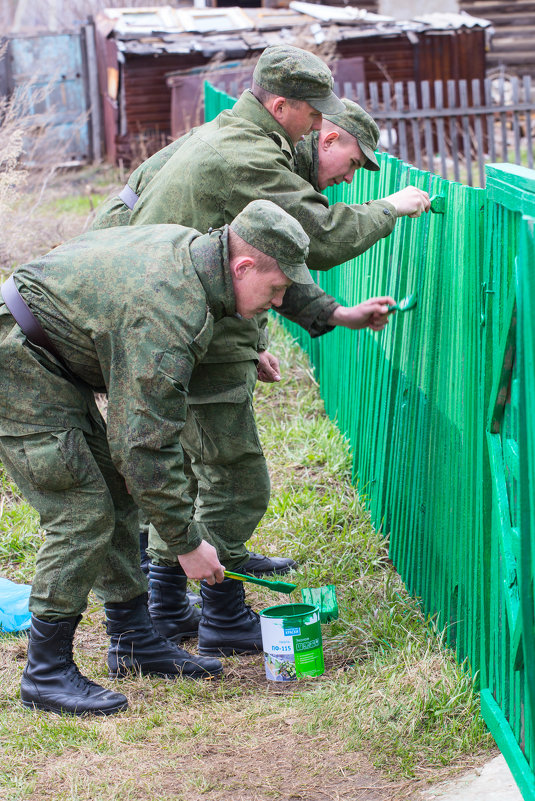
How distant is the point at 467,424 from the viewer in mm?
2895

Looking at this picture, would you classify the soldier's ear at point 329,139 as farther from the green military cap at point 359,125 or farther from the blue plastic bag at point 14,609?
the blue plastic bag at point 14,609

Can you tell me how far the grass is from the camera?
8.95 feet

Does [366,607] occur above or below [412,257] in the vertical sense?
below

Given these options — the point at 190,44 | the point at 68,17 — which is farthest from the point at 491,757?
the point at 68,17

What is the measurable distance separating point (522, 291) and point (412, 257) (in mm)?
1606

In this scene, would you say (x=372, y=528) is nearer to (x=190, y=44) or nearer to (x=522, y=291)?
(x=522, y=291)

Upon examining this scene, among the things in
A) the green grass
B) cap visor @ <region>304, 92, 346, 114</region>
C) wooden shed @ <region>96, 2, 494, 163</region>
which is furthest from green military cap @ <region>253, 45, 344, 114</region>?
wooden shed @ <region>96, 2, 494, 163</region>

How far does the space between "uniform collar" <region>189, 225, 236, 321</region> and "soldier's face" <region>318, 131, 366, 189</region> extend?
3.20 feet

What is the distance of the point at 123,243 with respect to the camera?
2.88m

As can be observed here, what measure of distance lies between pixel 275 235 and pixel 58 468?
3.35 feet

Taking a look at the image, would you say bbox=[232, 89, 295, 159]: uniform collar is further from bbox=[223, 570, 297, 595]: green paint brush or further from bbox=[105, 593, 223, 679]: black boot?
bbox=[105, 593, 223, 679]: black boot

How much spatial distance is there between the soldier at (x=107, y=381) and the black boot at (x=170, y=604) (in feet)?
1.59

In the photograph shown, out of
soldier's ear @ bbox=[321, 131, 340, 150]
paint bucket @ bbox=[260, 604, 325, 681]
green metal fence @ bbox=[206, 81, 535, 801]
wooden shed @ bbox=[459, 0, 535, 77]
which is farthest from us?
wooden shed @ bbox=[459, 0, 535, 77]

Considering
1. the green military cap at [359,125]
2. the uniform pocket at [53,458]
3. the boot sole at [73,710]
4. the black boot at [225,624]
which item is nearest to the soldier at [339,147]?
the green military cap at [359,125]
